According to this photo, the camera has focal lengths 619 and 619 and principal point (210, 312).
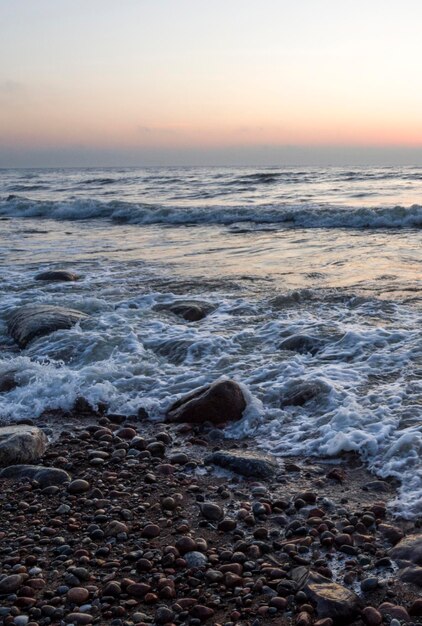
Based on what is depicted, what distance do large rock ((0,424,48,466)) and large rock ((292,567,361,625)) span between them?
2.34m

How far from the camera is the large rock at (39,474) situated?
4258 millimetres

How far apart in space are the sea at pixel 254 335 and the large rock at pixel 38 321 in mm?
228

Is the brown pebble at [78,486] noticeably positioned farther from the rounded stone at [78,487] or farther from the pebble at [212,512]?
the pebble at [212,512]

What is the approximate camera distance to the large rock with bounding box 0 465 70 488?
4258 millimetres

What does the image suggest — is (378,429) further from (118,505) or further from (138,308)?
(138,308)

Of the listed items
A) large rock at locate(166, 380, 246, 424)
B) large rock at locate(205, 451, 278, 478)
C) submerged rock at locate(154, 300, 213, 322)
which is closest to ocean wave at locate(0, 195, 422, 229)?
submerged rock at locate(154, 300, 213, 322)

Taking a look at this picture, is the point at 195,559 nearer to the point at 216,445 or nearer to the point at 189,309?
the point at 216,445

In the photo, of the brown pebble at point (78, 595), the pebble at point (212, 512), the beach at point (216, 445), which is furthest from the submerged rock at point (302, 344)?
the brown pebble at point (78, 595)

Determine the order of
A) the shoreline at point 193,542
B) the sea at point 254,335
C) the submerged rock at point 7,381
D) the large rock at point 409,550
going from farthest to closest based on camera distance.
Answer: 1. the submerged rock at point 7,381
2. the sea at point 254,335
3. the large rock at point 409,550
4. the shoreline at point 193,542

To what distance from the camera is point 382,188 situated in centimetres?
3091

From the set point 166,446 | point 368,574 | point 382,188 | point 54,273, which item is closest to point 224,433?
point 166,446

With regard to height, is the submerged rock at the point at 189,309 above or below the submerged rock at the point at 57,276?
below

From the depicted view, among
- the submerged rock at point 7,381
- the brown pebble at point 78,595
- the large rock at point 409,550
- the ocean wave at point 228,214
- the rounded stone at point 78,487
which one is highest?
the ocean wave at point 228,214

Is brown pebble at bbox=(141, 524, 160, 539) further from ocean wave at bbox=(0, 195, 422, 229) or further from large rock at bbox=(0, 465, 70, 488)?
ocean wave at bbox=(0, 195, 422, 229)
